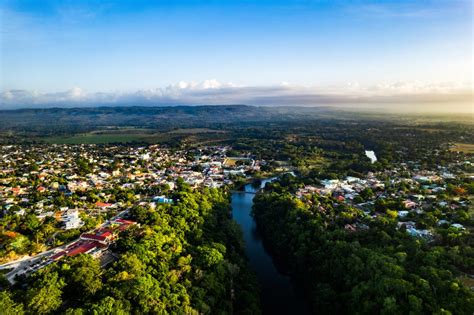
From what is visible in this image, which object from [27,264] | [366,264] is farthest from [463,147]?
[27,264]

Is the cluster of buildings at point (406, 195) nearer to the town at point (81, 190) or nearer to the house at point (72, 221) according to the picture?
the town at point (81, 190)

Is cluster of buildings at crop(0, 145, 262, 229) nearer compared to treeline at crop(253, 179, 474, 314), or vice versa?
treeline at crop(253, 179, 474, 314)

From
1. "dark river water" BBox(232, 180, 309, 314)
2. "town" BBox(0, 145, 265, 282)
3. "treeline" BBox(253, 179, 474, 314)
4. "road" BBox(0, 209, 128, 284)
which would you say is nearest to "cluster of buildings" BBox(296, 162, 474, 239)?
"treeline" BBox(253, 179, 474, 314)

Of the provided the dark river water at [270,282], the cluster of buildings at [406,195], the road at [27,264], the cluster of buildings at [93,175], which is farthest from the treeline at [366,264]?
the road at [27,264]

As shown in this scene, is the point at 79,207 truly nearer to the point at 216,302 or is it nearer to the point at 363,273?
the point at 216,302

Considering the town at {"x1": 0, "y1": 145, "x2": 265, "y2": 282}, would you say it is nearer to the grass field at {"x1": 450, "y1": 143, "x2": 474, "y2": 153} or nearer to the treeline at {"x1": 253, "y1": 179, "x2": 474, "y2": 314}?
the treeline at {"x1": 253, "y1": 179, "x2": 474, "y2": 314}

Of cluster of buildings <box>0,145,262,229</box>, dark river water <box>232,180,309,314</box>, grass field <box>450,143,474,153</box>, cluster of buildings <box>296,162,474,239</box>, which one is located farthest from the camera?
grass field <box>450,143,474,153</box>

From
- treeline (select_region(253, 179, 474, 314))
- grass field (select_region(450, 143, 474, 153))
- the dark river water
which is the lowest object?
the dark river water

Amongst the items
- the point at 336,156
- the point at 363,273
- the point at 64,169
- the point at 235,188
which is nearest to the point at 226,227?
the point at 363,273

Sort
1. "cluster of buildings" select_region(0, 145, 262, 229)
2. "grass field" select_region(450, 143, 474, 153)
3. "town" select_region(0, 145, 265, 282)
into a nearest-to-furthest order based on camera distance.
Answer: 1. "town" select_region(0, 145, 265, 282)
2. "cluster of buildings" select_region(0, 145, 262, 229)
3. "grass field" select_region(450, 143, 474, 153)
